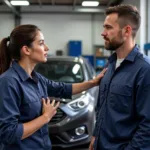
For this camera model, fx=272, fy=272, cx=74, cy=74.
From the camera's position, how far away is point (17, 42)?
2.00 m

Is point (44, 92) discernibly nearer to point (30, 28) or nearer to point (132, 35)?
point (30, 28)

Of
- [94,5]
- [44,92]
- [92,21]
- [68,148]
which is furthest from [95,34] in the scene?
[44,92]

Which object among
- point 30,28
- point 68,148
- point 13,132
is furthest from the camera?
point 68,148

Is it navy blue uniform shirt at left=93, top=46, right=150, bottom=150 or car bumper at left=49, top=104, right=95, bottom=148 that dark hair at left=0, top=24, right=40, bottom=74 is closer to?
navy blue uniform shirt at left=93, top=46, right=150, bottom=150

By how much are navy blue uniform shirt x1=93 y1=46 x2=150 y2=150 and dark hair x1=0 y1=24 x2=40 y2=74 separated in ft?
2.19

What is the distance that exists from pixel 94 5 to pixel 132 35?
10.6 metres

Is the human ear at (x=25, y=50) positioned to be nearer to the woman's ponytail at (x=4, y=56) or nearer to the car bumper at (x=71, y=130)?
the woman's ponytail at (x=4, y=56)

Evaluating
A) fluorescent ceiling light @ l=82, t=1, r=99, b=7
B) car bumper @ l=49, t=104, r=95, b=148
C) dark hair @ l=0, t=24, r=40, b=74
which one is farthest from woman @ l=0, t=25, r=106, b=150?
fluorescent ceiling light @ l=82, t=1, r=99, b=7

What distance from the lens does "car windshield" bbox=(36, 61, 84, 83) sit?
4895mm

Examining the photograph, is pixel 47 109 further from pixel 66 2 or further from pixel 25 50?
pixel 66 2

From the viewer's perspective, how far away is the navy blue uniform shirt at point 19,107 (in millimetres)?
1777

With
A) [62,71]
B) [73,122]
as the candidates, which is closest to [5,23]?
[62,71]

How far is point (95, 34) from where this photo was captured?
522 inches

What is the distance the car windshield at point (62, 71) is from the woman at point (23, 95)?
2683 millimetres
